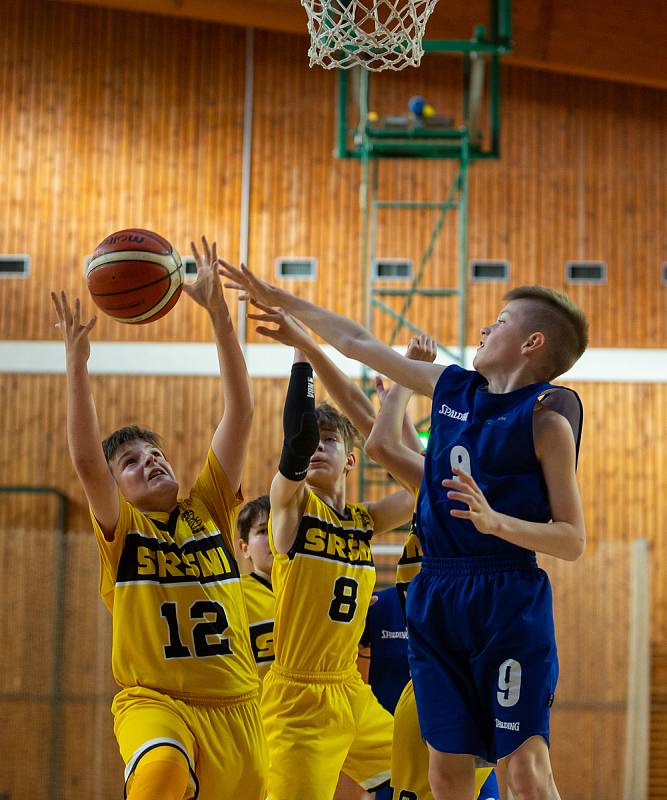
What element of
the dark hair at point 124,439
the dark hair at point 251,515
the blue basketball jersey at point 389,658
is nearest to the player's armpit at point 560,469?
the dark hair at point 124,439

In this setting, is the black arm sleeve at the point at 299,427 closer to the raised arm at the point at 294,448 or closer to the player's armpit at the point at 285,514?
the raised arm at the point at 294,448

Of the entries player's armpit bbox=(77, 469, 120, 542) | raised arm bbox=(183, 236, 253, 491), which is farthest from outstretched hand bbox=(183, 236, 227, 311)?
player's armpit bbox=(77, 469, 120, 542)

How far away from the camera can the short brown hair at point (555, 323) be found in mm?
3426

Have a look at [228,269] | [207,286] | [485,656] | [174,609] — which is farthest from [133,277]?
[485,656]

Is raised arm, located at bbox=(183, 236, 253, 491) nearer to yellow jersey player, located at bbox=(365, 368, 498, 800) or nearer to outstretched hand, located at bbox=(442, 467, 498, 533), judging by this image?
yellow jersey player, located at bbox=(365, 368, 498, 800)

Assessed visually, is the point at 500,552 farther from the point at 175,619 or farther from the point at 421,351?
the point at 175,619

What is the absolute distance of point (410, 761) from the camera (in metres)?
4.18

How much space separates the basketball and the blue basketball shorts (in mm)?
1911

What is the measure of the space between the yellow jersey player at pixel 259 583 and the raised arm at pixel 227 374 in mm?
1298

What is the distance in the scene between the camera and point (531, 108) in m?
14.4

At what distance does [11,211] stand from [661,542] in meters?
9.70

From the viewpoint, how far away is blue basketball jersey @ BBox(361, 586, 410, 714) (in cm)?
530

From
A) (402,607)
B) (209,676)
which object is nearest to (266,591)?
(402,607)

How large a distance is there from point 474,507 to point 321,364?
1629mm
